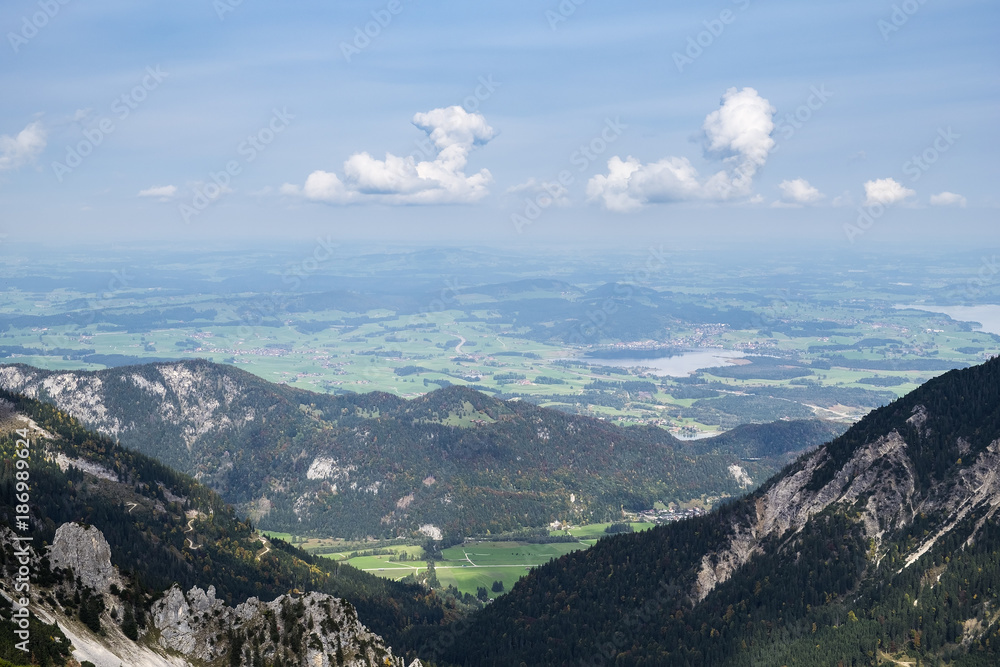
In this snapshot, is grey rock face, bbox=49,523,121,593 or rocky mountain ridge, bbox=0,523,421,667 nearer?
rocky mountain ridge, bbox=0,523,421,667

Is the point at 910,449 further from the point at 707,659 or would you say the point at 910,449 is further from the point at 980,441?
the point at 707,659

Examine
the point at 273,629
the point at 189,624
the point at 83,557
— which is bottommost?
the point at 273,629

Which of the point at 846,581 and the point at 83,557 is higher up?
the point at 83,557

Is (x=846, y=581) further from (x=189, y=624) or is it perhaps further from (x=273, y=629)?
(x=189, y=624)

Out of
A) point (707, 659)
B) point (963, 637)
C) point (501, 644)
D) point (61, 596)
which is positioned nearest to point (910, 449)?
point (963, 637)

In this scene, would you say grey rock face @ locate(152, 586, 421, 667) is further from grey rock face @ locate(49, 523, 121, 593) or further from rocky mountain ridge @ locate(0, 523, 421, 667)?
grey rock face @ locate(49, 523, 121, 593)

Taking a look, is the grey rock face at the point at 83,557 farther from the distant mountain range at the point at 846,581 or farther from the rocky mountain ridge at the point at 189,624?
the distant mountain range at the point at 846,581

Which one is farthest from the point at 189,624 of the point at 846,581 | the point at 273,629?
the point at 846,581

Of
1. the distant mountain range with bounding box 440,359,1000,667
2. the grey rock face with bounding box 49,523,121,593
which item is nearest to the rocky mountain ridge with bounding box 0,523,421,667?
the grey rock face with bounding box 49,523,121,593

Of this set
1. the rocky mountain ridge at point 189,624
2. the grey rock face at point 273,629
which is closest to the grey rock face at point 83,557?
the rocky mountain ridge at point 189,624
